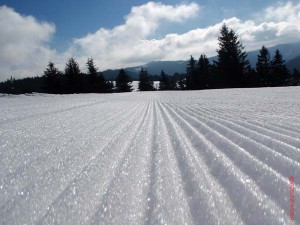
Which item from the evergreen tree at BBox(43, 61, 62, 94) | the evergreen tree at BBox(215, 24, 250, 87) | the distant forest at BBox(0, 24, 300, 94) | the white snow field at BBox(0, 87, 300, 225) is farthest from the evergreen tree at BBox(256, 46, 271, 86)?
the white snow field at BBox(0, 87, 300, 225)

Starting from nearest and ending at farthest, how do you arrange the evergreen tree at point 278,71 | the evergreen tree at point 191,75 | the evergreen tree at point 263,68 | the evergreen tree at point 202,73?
the evergreen tree at point 263,68 → the evergreen tree at point 278,71 → the evergreen tree at point 202,73 → the evergreen tree at point 191,75

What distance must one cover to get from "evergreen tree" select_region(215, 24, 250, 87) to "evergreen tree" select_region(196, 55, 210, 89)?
32.2 feet

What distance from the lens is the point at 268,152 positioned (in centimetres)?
89

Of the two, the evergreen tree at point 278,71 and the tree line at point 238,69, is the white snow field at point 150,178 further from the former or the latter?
the evergreen tree at point 278,71

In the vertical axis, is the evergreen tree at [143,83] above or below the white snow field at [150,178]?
below

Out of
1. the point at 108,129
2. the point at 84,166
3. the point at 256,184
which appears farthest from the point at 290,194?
the point at 108,129

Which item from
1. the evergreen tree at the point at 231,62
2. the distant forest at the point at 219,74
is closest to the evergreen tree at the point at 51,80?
the distant forest at the point at 219,74

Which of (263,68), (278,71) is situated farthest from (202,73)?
(278,71)

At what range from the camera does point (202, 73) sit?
158 feet

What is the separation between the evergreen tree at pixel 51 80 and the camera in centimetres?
4700

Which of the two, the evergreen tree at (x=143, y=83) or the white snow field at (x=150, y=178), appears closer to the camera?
the white snow field at (x=150, y=178)

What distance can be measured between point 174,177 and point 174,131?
68 centimetres

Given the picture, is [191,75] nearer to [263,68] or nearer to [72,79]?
[263,68]

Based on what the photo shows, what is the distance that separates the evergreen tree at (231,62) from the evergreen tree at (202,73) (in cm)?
981
